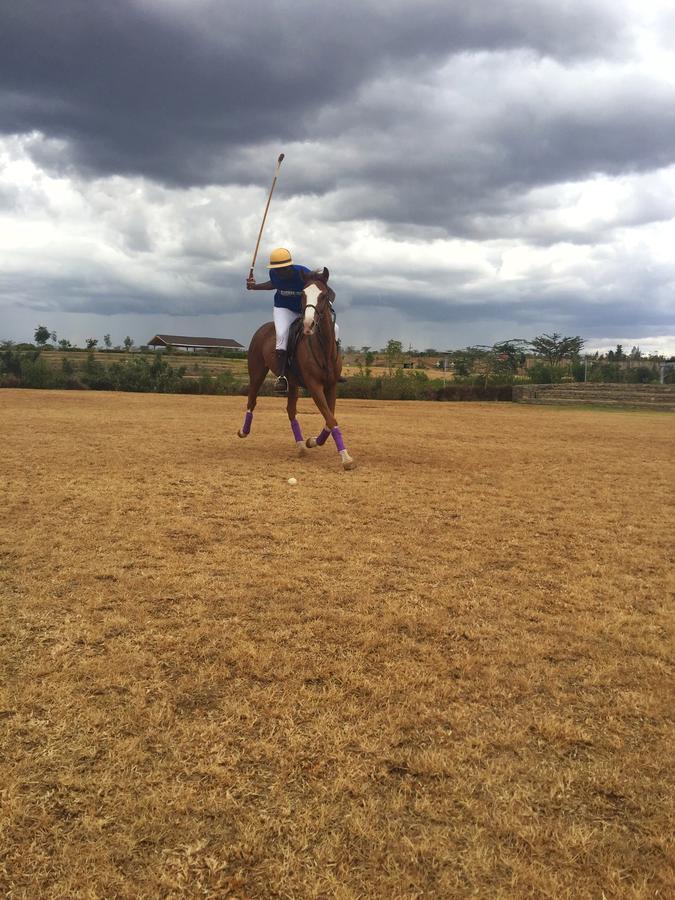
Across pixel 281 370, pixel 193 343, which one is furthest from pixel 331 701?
pixel 193 343

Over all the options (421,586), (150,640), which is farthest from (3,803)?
(421,586)

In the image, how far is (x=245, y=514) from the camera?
6.68 m

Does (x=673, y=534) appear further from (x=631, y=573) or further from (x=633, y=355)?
(x=633, y=355)

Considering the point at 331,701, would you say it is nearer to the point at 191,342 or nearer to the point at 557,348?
the point at 557,348

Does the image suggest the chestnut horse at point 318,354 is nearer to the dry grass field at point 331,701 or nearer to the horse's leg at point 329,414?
the horse's leg at point 329,414

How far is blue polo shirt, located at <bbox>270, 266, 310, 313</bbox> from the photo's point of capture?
9.55 metres

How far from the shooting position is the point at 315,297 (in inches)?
344

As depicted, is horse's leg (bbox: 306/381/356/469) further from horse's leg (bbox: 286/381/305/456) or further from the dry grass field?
the dry grass field

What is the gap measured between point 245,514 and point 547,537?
3.10 metres

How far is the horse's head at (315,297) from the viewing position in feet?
28.1

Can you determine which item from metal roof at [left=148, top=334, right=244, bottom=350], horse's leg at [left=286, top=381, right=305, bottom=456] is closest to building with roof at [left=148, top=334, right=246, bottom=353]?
metal roof at [left=148, top=334, right=244, bottom=350]

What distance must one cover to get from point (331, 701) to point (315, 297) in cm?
667

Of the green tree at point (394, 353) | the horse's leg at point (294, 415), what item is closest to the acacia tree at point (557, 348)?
the green tree at point (394, 353)

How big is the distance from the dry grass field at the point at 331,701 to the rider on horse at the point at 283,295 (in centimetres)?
340
